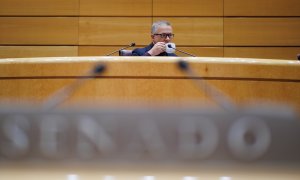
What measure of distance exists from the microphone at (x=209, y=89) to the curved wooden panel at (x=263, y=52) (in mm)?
2163

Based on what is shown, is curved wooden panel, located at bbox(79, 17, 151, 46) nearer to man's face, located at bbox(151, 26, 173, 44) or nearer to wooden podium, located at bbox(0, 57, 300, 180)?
man's face, located at bbox(151, 26, 173, 44)

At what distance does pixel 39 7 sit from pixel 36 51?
357 mm

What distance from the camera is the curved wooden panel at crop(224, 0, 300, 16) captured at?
11.1ft

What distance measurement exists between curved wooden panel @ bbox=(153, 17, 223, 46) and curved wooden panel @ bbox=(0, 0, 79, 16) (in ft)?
2.25

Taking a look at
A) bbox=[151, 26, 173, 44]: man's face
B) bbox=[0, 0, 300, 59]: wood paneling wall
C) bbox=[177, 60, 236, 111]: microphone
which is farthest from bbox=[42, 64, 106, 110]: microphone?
bbox=[0, 0, 300, 59]: wood paneling wall

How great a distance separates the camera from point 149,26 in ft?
11.2

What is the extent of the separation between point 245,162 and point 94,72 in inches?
21.2

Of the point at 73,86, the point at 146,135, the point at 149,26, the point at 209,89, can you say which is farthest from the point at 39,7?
the point at 146,135

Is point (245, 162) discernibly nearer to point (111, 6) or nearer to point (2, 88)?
point (2, 88)

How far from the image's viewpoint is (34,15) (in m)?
3.45

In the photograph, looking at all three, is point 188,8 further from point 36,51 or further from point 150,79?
point 150,79

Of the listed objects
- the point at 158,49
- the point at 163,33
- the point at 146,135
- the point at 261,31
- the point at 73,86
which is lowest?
the point at 146,135

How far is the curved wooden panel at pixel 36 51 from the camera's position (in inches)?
135

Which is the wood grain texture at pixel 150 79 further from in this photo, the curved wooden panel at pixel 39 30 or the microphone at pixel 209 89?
the curved wooden panel at pixel 39 30
